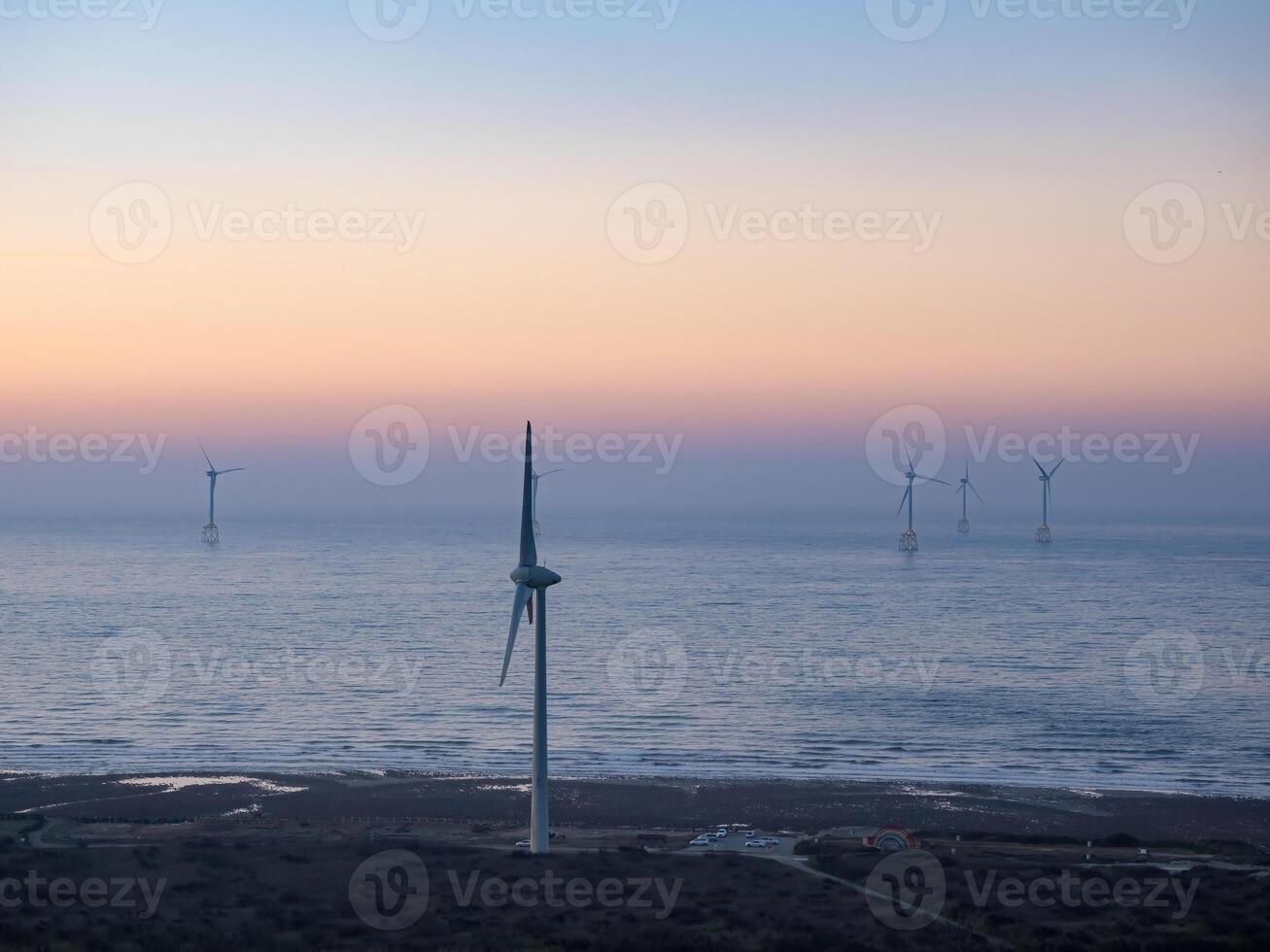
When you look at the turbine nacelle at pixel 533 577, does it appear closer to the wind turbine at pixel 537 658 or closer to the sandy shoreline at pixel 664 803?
the wind turbine at pixel 537 658

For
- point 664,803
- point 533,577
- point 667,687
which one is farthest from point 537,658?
point 667,687

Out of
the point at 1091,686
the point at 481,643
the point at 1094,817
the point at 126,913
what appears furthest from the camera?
the point at 481,643

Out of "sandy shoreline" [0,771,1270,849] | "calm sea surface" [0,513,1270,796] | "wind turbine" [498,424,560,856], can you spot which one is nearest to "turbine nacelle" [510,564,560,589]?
"wind turbine" [498,424,560,856]

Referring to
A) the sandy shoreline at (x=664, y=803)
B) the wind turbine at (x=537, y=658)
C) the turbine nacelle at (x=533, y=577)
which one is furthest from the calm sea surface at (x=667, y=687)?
the turbine nacelle at (x=533, y=577)

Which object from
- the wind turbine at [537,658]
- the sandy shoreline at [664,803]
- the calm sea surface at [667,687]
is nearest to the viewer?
the wind turbine at [537,658]

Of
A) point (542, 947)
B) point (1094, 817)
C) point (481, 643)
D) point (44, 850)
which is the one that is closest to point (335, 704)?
point (481, 643)

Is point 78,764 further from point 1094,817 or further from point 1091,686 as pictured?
point 1091,686
